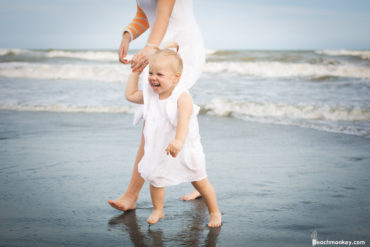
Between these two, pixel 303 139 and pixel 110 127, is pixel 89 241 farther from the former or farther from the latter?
pixel 110 127

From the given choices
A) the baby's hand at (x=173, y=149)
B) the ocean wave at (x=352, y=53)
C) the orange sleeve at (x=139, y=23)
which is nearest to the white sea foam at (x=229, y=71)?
the ocean wave at (x=352, y=53)

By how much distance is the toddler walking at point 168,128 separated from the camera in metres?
2.27

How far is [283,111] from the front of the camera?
24.7 feet

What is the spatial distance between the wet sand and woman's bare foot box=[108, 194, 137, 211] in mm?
48

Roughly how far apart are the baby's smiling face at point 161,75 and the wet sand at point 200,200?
0.77m

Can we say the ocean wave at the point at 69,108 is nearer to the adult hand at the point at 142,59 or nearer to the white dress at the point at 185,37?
the white dress at the point at 185,37

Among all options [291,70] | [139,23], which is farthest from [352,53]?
[139,23]

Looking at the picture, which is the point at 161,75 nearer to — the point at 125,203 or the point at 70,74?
the point at 125,203

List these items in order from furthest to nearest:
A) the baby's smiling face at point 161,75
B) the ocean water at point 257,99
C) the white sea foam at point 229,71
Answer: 1. the white sea foam at point 229,71
2. the ocean water at point 257,99
3. the baby's smiling face at point 161,75

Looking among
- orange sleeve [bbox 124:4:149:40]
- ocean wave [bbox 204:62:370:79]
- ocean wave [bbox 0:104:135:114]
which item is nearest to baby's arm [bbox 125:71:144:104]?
orange sleeve [bbox 124:4:149:40]

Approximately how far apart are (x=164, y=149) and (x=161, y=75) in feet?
1.33

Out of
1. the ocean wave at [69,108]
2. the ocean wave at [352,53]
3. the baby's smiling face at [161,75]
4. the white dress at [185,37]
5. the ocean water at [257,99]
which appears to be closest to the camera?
the baby's smiling face at [161,75]

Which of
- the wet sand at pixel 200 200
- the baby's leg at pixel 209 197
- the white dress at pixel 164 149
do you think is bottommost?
the wet sand at pixel 200 200

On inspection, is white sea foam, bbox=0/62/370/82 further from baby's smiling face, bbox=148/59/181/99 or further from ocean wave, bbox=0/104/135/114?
baby's smiling face, bbox=148/59/181/99
